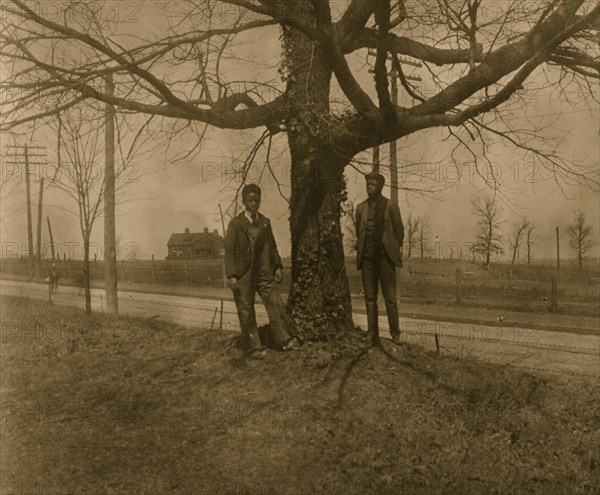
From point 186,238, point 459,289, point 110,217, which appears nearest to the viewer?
point 110,217

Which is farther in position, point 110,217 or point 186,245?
point 186,245

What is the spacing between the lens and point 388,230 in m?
7.36

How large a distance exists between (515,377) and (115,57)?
5718 mm

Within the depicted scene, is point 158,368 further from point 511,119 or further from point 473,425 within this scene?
point 511,119

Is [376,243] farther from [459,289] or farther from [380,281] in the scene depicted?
[459,289]

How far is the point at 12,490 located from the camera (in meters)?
4.39

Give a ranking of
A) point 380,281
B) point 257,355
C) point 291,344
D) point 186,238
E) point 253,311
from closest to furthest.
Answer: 1. point 257,355
2. point 291,344
3. point 253,311
4. point 380,281
5. point 186,238

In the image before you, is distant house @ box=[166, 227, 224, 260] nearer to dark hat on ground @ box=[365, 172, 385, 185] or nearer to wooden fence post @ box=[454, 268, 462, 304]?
wooden fence post @ box=[454, 268, 462, 304]

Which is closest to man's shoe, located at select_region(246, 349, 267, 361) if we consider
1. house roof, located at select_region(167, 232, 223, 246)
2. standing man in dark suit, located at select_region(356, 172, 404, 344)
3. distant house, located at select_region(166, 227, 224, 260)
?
standing man in dark suit, located at select_region(356, 172, 404, 344)

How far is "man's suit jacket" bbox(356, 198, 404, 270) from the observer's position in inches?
289

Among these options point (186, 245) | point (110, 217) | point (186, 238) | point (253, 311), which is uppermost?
point (186, 238)

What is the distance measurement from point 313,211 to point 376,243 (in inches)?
35.7

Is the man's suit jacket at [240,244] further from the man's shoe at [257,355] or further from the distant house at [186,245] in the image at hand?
the distant house at [186,245]

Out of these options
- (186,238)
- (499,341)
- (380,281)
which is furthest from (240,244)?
(186,238)
